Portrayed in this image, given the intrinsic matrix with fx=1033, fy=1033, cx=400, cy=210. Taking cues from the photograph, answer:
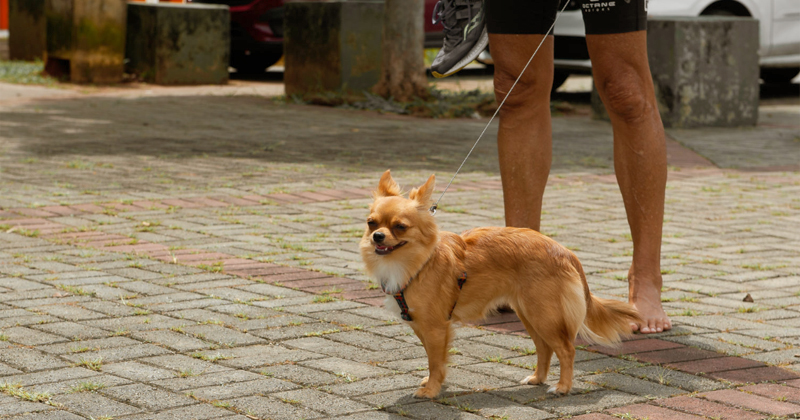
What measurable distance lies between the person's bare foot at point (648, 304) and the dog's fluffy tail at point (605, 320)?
0.38 metres

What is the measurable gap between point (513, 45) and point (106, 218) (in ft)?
9.85

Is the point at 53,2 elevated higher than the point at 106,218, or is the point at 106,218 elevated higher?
the point at 53,2

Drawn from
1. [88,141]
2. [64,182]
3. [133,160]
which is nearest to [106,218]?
[64,182]

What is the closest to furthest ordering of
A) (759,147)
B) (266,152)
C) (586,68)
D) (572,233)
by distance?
1. (572,233)
2. (266,152)
3. (759,147)
4. (586,68)

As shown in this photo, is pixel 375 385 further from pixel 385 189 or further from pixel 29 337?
pixel 29 337

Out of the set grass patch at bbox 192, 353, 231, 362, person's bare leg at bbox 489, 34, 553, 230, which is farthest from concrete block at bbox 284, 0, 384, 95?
grass patch at bbox 192, 353, 231, 362

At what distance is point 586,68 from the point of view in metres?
12.1

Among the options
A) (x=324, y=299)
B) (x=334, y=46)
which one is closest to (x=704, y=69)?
(x=334, y=46)

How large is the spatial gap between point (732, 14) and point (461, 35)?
8.91 meters

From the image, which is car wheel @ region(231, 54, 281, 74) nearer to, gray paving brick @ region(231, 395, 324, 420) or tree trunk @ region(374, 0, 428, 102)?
tree trunk @ region(374, 0, 428, 102)

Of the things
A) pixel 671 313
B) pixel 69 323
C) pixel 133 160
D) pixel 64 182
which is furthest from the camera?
pixel 133 160

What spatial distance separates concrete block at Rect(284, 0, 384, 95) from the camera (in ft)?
42.5

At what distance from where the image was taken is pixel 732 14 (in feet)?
41.1

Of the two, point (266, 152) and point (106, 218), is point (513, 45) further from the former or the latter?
point (266, 152)
